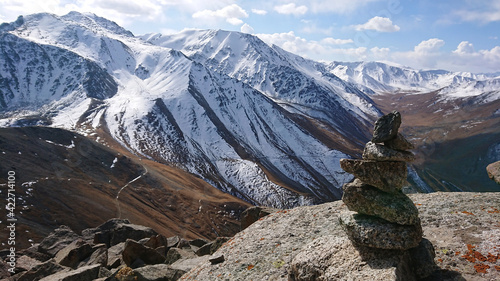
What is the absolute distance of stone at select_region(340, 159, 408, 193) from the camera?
14.4 m

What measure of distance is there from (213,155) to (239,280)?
157 m

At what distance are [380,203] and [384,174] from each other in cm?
128

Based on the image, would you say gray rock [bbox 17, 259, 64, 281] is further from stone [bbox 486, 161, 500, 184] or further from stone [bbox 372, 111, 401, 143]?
stone [bbox 486, 161, 500, 184]

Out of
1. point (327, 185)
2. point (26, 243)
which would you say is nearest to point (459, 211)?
point (26, 243)

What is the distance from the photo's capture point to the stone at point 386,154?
1393 centimetres

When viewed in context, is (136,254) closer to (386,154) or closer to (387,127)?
(386,154)

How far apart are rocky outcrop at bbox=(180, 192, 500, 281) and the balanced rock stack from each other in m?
0.71

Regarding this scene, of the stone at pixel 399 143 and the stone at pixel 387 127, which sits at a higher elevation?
the stone at pixel 387 127

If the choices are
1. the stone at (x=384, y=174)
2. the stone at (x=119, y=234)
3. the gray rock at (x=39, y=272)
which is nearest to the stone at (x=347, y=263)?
the stone at (x=384, y=174)

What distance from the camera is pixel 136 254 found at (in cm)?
2677

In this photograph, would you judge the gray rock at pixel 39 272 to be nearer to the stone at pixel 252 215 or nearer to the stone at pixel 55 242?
the stone at pixel 55 242

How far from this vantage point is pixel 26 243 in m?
45.6

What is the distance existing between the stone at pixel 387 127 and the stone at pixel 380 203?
2338 millimetres

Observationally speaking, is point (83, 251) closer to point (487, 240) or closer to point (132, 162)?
point (487, 240)
